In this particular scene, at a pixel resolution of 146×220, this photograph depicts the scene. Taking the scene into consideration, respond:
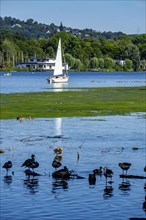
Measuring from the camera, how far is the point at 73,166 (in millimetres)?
39250

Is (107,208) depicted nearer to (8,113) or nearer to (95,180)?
(95,180)

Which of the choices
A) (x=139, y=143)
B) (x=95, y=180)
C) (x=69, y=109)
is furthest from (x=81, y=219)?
(x=69, y=109)

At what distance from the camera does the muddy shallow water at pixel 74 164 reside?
30.0m

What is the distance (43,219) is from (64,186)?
5662 millimetres

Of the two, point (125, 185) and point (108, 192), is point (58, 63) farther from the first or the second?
point (108, 192)

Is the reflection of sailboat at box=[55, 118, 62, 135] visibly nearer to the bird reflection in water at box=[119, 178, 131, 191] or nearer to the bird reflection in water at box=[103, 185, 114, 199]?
the bird reflection in water at box=[119, 178, 131, 191]

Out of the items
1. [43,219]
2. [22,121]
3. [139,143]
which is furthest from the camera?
[22,121]

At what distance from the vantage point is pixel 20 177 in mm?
36250

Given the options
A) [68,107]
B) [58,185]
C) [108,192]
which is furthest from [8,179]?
[68,107]

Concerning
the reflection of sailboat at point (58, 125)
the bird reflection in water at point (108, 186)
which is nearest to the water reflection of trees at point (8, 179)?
the bird reflection in water at point (108, 186)

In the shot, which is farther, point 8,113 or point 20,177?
point 8,113

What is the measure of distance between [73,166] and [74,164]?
66cm

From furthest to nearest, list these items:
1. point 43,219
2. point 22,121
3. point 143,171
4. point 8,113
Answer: point 8,113 < point 22,121 < point 143,171 < point 43,219

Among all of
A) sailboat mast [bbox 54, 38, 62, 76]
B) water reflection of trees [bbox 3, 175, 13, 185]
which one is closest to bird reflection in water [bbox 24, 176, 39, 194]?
water reflection of trees [bbox 3, 175, 13, 185]
